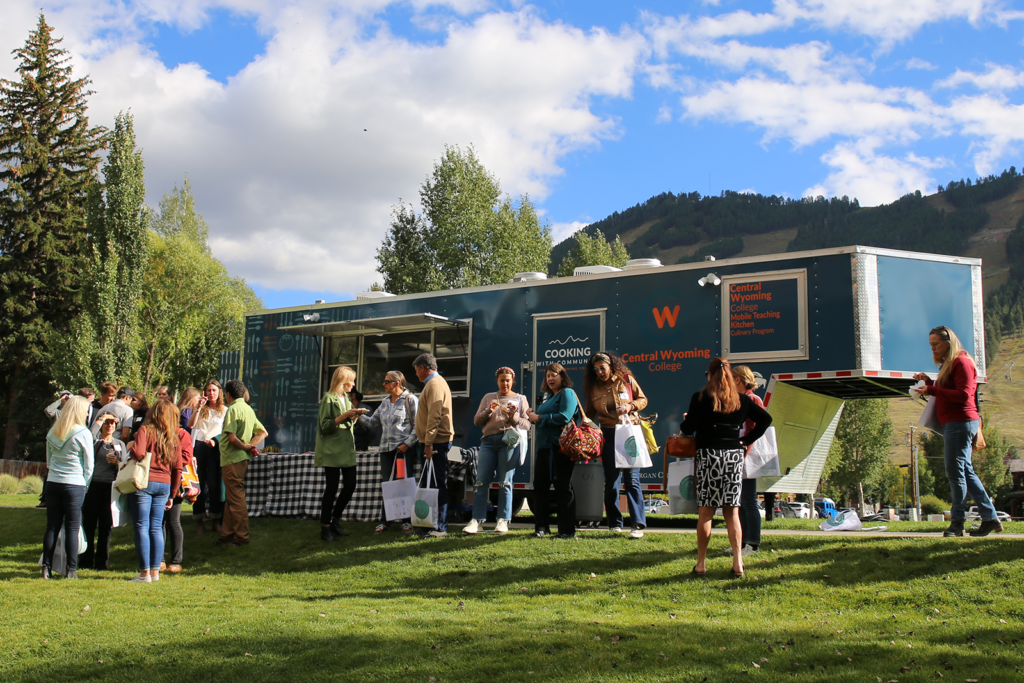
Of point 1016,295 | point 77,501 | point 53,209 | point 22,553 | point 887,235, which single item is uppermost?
point 887,235

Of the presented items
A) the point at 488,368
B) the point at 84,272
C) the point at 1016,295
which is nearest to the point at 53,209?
the point at 84,272

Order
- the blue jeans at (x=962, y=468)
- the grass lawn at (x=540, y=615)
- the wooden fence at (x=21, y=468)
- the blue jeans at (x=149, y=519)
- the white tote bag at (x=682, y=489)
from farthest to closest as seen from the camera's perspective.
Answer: the wooden fence at (x=21, y=468), the blue jeans at (x=149, y=519), the white tote bag at (x=682, y=489), the blue jeans at (x=962, y=468), the grass lawn at (x=540, y=615)

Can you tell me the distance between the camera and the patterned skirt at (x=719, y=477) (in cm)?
622

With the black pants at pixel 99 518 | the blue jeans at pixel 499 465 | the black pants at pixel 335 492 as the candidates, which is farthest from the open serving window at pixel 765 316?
the black pants at pixel 99 518

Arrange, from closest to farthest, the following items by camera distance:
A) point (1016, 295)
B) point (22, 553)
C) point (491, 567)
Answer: point (491, 567)
point (22, 553)
point (1016, 295)

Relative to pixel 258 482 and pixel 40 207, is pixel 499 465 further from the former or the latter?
pixel 40 207

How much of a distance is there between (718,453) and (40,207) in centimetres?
3266

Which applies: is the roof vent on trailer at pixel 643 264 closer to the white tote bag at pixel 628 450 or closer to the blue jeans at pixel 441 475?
the white tote bag at pixel 628 450

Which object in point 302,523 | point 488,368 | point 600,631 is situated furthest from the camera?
point 488,368

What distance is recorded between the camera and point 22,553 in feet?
28.8

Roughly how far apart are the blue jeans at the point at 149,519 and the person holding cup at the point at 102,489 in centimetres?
75

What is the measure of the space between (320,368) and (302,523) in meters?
3.63

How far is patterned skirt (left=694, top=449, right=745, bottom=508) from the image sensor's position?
6.22 m

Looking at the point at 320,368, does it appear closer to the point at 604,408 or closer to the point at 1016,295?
the point at 604,408
